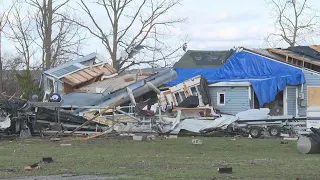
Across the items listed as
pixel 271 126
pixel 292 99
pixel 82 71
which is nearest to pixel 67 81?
pixel 82 71

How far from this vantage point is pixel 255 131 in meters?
28.7

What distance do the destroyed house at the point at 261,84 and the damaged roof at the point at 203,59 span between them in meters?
1.89

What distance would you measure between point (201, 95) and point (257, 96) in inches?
147

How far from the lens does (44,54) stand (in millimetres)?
54312

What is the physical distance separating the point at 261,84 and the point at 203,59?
6.83m

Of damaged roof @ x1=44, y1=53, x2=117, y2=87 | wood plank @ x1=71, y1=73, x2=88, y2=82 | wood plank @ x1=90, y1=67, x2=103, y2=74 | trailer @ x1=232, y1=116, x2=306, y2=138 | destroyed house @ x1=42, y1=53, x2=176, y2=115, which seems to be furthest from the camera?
wood plank @ x1=90, y1=67, x2=103, y2=74

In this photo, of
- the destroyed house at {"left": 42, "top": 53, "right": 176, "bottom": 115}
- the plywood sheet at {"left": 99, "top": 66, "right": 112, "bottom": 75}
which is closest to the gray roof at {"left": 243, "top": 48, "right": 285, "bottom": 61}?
the destroyed house at {"left": 42, "top": 53, "right": 176, "bottom": 115}

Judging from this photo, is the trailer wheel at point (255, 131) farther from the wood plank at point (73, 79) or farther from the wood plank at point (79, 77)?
the wood plank at point (79, 77)

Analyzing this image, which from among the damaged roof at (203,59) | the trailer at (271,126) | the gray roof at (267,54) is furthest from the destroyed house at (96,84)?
the trailer at (271,126)

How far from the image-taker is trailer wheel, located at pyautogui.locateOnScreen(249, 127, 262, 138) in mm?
28520

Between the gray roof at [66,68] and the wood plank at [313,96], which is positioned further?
the gray roof at [66,68]

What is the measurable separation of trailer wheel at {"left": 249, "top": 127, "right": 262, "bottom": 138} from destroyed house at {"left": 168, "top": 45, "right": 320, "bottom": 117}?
879 cm

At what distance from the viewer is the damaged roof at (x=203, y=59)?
42594 millimetres

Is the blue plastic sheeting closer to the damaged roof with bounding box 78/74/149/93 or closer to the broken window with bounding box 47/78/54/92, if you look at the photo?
the damaged roof with bounding box 78/74/149/93
